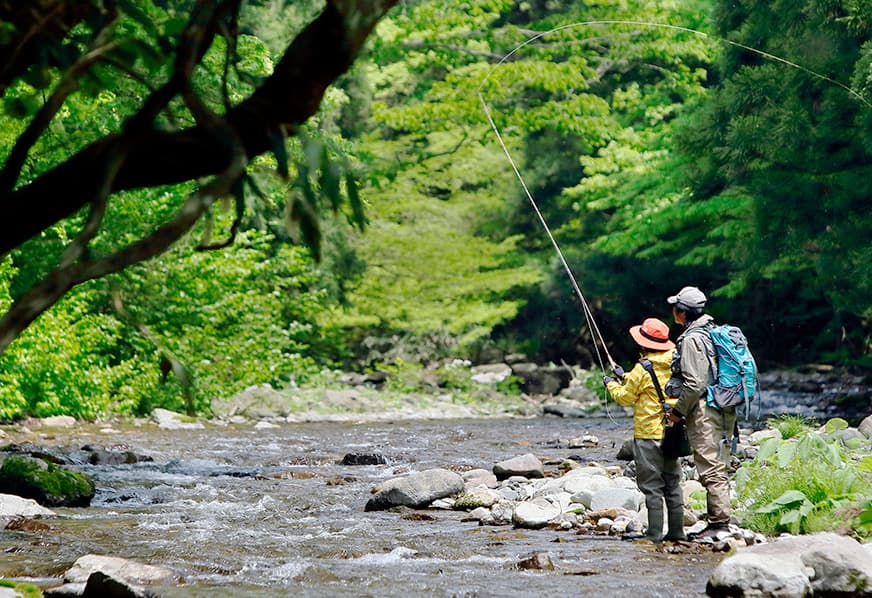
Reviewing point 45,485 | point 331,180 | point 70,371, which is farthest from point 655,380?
point 70,371

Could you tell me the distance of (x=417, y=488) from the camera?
8.19 metres

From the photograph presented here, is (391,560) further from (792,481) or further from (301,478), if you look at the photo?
(301,478)

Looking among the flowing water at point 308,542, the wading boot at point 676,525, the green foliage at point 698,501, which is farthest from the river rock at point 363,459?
the wading boot at point 676,525

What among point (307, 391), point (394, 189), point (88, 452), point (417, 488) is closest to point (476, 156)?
point (394, 189)

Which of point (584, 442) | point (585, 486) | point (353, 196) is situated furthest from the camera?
point (584, 442)

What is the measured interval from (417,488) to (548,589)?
323cm

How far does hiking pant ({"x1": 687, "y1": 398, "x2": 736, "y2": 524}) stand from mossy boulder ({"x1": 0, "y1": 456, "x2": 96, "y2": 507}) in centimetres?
497

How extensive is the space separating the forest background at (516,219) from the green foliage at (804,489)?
5.33 metres

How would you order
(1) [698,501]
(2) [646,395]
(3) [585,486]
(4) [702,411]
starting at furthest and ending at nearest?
(3) [585,486] → (1) [698,501] → (2) [646,395] → (4) [702,411]

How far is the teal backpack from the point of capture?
6.02 meters

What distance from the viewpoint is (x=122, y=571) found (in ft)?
16.8

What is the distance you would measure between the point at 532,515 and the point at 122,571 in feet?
9.72

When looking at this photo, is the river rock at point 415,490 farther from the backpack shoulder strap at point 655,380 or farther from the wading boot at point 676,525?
Result: the backpack shoulder strap at point 655,380

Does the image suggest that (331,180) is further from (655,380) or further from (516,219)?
(516,219)
